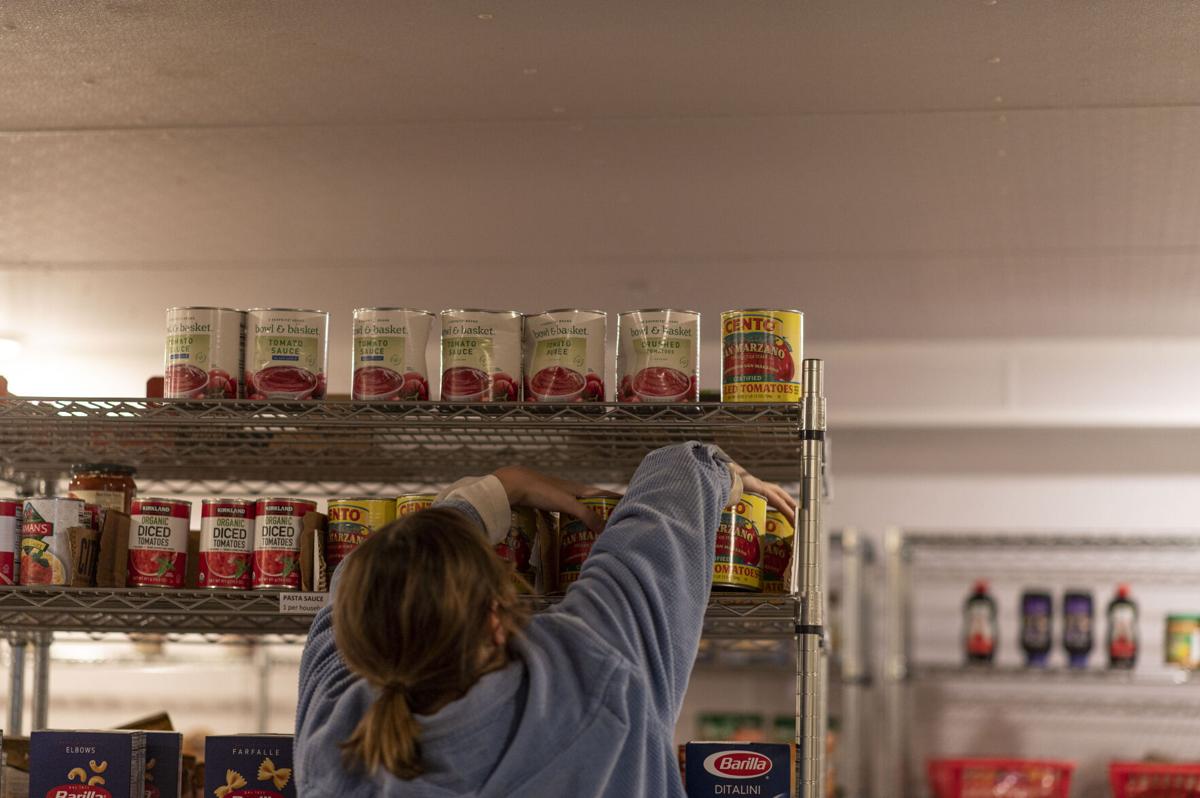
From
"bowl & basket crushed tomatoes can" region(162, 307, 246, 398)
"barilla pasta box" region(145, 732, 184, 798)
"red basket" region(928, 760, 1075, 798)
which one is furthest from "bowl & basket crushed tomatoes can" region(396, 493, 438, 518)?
"red basket" region(928, 760, 1075, 798)

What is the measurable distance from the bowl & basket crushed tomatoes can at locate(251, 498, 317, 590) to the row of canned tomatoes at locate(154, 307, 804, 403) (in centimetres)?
21

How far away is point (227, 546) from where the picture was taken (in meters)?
2.58

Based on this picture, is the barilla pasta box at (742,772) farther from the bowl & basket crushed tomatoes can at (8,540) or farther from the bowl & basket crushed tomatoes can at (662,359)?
the bowl & basket crushed tomatoes can at (8,540)

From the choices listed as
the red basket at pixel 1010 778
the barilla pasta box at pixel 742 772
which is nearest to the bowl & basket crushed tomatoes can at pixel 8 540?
the barilla pasta box at pixel 742 772

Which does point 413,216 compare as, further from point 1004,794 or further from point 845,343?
point 1004,794

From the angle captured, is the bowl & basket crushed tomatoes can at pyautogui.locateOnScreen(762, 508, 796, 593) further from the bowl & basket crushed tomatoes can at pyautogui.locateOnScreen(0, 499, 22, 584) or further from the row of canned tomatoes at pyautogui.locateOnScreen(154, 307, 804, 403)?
the bowl & basket crushed tomatoes can at pyautogui.locateOnScreen(0, 499, 22, 584)

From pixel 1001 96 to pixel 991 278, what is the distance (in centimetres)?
173

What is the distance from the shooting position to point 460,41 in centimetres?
301

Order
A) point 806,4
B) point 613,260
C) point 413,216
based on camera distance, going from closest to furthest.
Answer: point 806,4, point 413,216, point 613,260

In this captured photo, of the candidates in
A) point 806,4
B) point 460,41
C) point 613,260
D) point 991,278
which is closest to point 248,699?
point 613,260

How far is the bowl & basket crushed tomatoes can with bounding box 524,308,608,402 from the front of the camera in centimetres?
248

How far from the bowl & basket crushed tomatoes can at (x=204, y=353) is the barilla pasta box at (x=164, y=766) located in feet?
2.05

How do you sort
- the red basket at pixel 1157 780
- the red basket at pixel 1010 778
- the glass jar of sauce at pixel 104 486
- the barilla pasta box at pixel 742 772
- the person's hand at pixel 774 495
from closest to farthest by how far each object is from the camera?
the barilla pasta box at pixel 742 772
the person's hand at pixel 774 495
the glass jar of sauce at pixel 104 486
the red basket at pixel 1157 780
the red basket at pixel 1010 778

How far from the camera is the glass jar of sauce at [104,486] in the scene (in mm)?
2689
